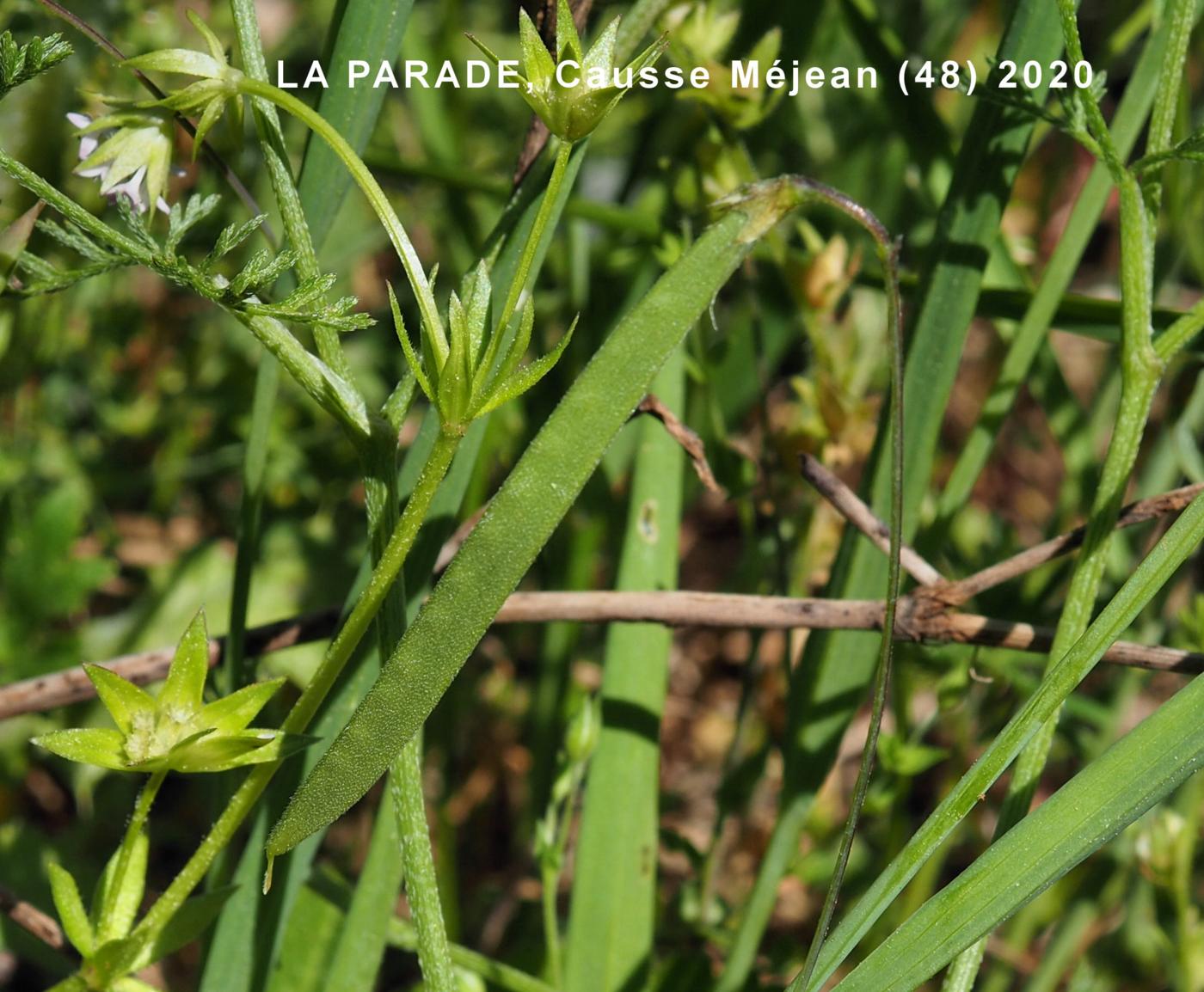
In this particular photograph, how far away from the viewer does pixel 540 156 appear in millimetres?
936

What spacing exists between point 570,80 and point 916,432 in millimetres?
518

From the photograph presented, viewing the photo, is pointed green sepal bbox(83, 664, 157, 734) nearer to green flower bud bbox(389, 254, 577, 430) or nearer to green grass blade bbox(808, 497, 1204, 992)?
green flower bud bbox(389, 254, 577, 430)

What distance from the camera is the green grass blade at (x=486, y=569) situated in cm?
68

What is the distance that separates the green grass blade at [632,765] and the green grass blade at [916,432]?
0.11 m

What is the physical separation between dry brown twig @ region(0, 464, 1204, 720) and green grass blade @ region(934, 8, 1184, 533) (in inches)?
5.3

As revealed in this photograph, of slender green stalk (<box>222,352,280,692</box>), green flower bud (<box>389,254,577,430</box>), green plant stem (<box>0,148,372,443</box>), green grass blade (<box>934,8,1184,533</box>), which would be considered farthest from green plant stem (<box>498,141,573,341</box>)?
green grass blade (<box>934,8,1184,533</box>)

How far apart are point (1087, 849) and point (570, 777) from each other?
20.3 inches

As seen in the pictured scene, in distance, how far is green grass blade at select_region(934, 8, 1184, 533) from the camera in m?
1.12

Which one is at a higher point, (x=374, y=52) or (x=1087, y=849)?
(x=374, y=52)

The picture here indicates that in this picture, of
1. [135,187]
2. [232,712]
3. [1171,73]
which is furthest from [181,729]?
[1171,73]

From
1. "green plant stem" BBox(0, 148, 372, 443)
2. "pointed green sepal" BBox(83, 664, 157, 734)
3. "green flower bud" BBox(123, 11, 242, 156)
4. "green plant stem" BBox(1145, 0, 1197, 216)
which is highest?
"green plant stem" BBox(1145, 0, 1197, 216)

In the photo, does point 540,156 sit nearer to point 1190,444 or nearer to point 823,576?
point 823,576

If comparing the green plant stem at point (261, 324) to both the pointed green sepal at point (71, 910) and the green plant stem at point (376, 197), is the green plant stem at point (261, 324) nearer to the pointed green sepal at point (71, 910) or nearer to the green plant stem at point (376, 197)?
the green plant stem at point (376, 197)

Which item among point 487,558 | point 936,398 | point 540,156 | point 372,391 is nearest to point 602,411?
point 487,558
